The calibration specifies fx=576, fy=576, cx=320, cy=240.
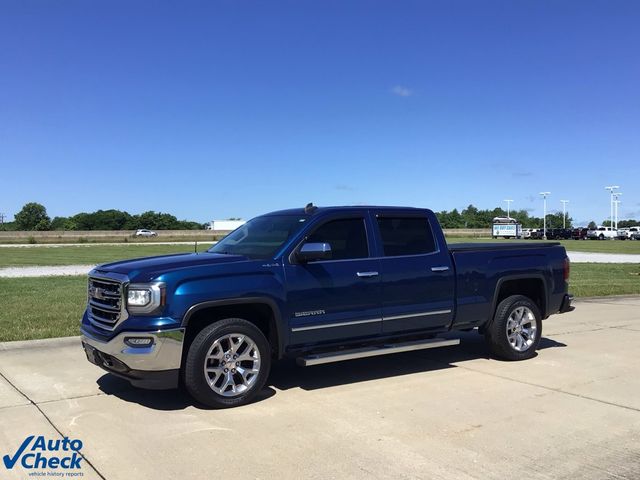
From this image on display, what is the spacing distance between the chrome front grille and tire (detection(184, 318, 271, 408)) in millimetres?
784

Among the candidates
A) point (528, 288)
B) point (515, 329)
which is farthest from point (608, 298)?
point (515, 329)

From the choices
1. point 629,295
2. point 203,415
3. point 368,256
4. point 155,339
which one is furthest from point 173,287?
point 629,295

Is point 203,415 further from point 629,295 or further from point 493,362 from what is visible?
point 629,295

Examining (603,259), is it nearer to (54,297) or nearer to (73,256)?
(54,297)

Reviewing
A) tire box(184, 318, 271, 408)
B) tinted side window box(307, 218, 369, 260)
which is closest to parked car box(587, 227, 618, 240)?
tinted side window box(307, 218, 369, 260)

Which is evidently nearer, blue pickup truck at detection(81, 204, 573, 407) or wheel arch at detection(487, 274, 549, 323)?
blue pickup truck at detection(81, 204, 573, 407)

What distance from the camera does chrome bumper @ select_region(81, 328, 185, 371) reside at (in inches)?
205

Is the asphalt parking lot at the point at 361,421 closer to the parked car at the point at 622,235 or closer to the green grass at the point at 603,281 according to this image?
the green grass at the point at 603,281

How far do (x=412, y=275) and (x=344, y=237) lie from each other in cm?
92

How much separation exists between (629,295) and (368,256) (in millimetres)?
11213

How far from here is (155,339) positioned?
204 inches

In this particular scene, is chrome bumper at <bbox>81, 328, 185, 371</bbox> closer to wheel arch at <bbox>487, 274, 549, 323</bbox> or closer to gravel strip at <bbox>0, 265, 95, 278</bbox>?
wheel arch at <bbox>487, 274, 549, 323</bbox>

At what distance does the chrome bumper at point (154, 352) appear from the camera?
520cm

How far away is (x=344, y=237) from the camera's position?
6.52 meters
